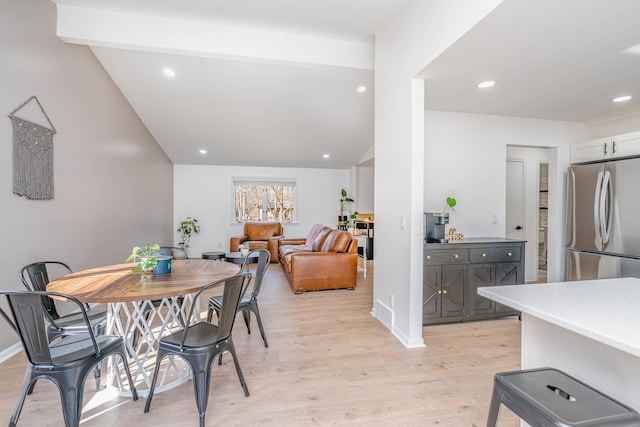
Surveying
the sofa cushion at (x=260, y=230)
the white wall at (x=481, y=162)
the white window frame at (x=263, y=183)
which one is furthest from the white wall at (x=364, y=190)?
the white wall at (x=481, y=162)

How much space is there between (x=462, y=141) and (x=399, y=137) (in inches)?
49.2

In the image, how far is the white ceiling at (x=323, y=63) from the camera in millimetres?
1962

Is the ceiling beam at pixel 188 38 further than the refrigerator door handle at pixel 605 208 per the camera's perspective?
No

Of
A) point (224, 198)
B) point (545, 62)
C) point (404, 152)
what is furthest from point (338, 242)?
point (224, 198)

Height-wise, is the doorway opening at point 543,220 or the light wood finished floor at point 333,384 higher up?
the doorway opening at point 543,220

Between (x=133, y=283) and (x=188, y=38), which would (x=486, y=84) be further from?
(x=133, y=283)

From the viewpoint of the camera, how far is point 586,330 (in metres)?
0.92

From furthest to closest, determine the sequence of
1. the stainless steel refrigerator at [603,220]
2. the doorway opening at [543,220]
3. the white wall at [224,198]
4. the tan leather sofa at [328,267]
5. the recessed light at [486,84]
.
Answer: the white wall at [224,198], the doorway opening at [543,220], the tan leather sofa at [328,267], the stainless steel refrigerator at [603,220], the recessed light at [486,84]

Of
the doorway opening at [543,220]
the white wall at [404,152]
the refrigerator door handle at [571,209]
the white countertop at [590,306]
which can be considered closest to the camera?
the white countertop at [590,306]

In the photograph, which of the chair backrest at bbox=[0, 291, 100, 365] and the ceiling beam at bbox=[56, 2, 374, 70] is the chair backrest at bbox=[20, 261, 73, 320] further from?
the ceiling beam at bbox=[56, 2, 374, 70]

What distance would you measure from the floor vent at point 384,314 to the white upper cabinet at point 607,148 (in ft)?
9.82

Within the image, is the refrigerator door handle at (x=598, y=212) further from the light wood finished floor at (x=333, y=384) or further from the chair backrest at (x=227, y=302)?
the chair backrest at (x=227, y=302)

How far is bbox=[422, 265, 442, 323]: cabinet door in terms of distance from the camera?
118 inches

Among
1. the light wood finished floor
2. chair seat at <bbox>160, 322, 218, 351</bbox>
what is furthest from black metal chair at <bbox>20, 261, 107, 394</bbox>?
chair seat at <bbox>160, 322, 218, 351</bbox>
